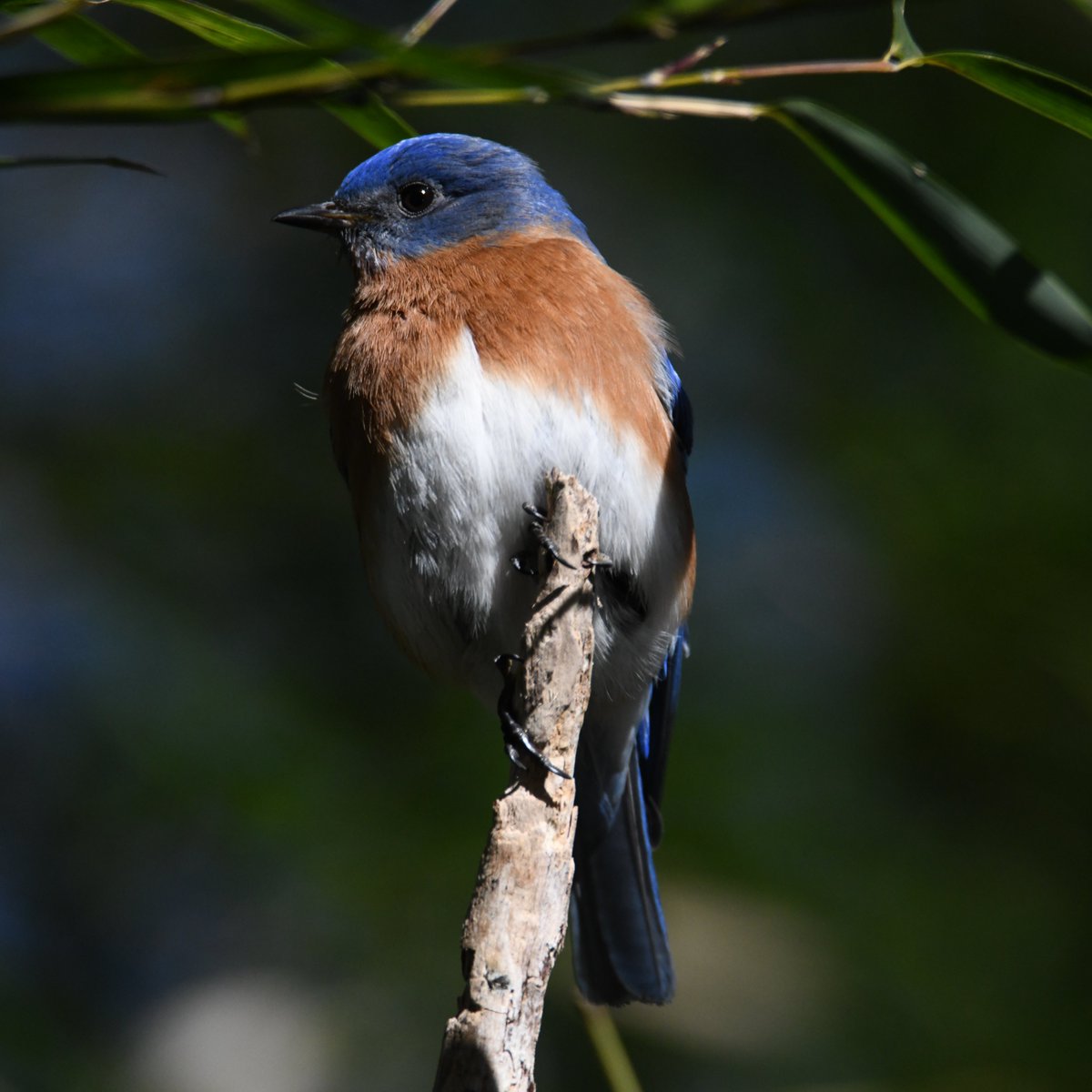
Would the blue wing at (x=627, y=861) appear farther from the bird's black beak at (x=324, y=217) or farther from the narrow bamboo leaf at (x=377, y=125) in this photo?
the narrow bamboo leaf at (x=377, y=125)

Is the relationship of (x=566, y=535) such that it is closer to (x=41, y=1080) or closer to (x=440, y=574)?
(x=440, y=574)

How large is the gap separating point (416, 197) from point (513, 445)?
1059mm

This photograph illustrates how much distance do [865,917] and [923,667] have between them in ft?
3.19

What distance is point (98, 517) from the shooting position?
18.1ft

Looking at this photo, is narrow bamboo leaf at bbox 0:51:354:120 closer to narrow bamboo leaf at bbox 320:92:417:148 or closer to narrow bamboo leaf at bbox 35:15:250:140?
narrow bamboo leaf at bbox 35:15:250:140

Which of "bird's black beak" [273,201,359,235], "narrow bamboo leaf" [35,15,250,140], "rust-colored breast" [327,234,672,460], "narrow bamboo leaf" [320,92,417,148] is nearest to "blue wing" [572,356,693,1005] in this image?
"rust-colored breast" [327,234,672,460]

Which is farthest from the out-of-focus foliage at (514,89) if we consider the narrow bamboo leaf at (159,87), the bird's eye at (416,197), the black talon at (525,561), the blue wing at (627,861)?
the blue wing at (627,861)

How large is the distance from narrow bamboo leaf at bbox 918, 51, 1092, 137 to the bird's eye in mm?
2170

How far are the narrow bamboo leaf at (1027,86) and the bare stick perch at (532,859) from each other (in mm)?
1103

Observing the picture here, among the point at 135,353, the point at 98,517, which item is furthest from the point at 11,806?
the point at 135,353

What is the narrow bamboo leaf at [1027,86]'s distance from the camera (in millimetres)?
1419

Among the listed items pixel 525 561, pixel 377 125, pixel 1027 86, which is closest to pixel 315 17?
pixel 377 125

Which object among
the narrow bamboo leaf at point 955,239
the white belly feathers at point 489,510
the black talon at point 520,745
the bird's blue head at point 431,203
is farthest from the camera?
the bird's blue head at point 431,203

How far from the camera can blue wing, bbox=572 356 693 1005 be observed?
3.44 meters
